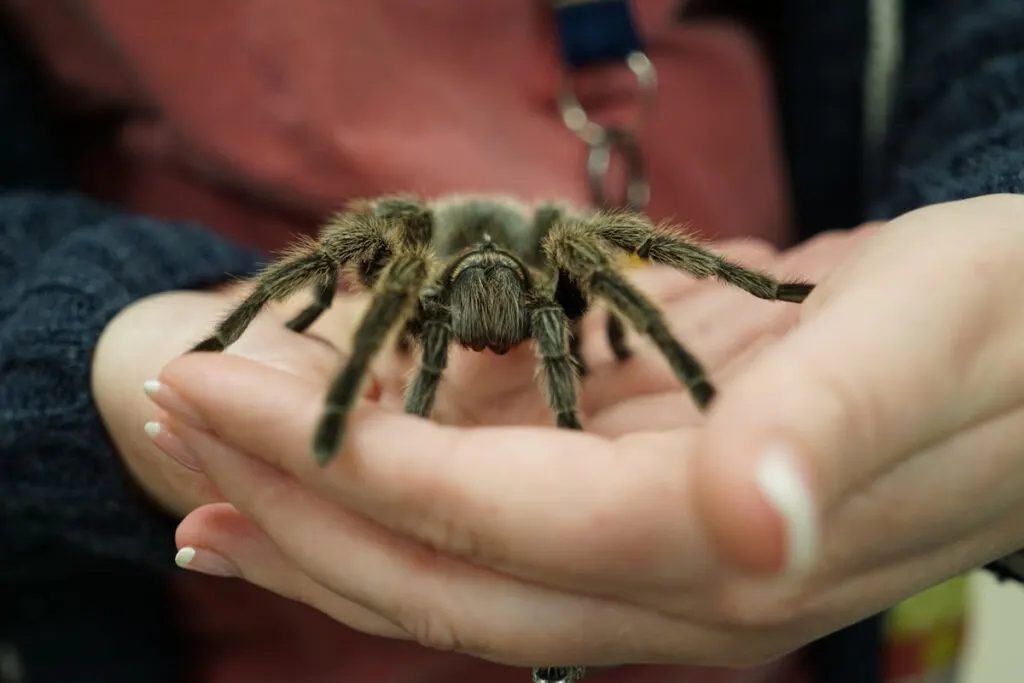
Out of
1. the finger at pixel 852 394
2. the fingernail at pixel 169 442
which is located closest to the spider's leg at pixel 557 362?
the finger at pixel 852 394

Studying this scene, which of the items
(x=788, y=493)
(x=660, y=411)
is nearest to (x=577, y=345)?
(x=660, y=411)

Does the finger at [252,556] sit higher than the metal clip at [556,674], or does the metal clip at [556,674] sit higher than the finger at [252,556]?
the finger at [252,556]

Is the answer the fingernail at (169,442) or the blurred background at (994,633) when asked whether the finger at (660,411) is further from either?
the blurred background at (994,633)

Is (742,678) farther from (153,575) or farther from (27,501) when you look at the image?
(27,501)

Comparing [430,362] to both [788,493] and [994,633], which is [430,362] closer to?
[788,493]

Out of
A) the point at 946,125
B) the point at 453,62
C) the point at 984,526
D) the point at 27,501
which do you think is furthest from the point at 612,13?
the point at 27,501

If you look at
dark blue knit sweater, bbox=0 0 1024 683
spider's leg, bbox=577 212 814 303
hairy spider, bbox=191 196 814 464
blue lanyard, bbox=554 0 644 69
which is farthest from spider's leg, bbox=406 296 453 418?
blue lanyard, bbox=554 0 644 69
